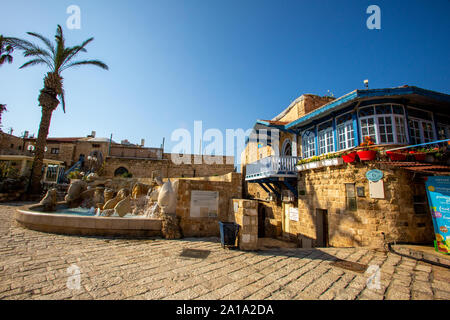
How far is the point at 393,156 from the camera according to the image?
6750 millimetres

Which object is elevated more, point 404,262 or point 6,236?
point 6,236

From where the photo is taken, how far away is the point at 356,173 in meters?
7.42

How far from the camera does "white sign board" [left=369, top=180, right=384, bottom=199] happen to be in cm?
679

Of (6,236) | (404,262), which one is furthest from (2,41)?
(404,262)

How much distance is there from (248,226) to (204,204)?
2399 millimetres

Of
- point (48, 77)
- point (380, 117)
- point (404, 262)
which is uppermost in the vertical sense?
point (48, 77)

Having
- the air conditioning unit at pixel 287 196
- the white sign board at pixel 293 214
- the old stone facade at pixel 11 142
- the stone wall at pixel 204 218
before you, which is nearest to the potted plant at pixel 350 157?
the air conditioning unit at pixel 287 196

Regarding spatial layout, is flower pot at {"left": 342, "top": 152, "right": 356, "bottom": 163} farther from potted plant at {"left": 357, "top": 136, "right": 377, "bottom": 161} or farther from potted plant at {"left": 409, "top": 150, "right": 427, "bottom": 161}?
potted plant at {"left": 409, "top": 150, "right": 427, "bottom": 161}

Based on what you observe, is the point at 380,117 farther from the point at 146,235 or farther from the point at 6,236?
the point at 6,236

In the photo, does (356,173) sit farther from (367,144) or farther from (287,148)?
(287,148)

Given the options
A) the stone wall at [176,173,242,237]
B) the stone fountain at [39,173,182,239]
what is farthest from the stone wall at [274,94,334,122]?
the stone fountain at [39,173,182,239]

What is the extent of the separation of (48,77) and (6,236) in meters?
13.8
